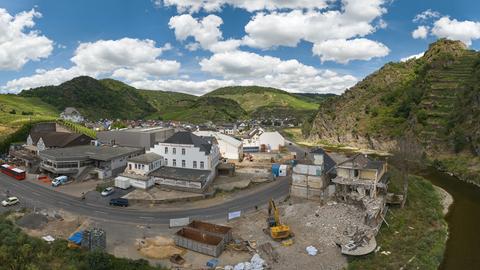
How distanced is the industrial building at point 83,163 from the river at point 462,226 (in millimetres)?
44807

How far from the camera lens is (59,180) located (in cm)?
4647

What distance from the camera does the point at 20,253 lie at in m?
25.7

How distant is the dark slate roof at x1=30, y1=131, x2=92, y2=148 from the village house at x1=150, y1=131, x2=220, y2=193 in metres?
22.1

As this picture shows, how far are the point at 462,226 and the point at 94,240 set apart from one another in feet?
126

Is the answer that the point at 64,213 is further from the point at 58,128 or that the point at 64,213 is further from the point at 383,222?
the point at 58,128

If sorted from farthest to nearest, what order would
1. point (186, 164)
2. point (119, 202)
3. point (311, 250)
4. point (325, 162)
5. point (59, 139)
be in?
point (59, 139), point (186, 164), point (325, 162), point (119, 202), point (311, 250)

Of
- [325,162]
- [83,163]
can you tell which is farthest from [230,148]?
[83,163]

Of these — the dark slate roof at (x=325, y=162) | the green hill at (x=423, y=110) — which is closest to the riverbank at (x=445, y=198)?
the green hill at (x=423, y=110)

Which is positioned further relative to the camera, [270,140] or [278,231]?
[270,140]

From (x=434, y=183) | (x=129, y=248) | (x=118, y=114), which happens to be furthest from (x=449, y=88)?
(x=118, y=114)

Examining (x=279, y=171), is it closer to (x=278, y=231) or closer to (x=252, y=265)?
(x=278, y=231)

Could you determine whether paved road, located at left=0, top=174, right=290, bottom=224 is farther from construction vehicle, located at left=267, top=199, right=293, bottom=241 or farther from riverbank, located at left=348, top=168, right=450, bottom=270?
riverbank, located at left=348, top=168, right=450, bottom=270

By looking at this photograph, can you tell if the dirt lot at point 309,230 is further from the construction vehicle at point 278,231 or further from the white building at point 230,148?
the white building at point 230,148

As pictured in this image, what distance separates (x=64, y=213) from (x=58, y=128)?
56333 millimetres
